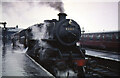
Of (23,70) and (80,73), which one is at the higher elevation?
(23,70)

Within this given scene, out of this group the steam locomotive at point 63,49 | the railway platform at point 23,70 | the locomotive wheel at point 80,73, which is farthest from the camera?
the steam locomotive at point 63,49

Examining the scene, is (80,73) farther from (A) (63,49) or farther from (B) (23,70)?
(B) (23,70)

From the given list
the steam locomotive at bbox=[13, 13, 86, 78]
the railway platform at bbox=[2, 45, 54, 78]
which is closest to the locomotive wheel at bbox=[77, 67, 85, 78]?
the steam locomotive at bbox=[13, 13, 86, 78]

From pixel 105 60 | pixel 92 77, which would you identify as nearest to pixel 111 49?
pixel 105 60

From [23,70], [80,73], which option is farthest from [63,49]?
[23,70]

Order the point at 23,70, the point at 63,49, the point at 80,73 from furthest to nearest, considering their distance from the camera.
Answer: the point at 63,49, the point at 23,70, the point at 80,73

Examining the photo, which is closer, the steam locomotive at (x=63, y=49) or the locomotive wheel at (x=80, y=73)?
the locomotive wheel at (x=80, y=73)

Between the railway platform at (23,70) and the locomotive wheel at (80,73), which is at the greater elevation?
the railway platform at (23,70)

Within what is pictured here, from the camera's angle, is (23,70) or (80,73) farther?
(23,70)

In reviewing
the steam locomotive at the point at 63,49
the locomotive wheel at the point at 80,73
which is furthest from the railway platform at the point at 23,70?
the locomotive wheel at the point at 80,73

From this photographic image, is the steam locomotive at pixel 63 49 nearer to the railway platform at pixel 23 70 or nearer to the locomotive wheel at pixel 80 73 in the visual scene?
the locomotive wheel at pixel 80 73

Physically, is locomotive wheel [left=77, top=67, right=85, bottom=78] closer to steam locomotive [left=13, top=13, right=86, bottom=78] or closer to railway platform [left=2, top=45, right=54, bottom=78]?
steam locomotive [left=13, top=13, right=86, bottom=78]

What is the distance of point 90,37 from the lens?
20.4 m

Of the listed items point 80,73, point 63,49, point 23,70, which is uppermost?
point 63,49
